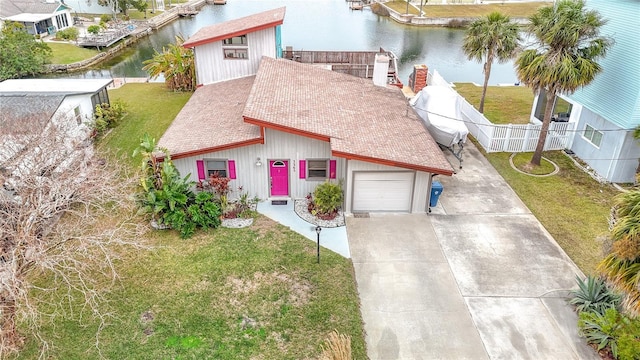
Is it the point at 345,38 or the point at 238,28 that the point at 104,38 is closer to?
the point at 345,38

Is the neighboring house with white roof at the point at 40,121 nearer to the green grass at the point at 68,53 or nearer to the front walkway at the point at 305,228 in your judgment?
the front walkway at the point at 305,228

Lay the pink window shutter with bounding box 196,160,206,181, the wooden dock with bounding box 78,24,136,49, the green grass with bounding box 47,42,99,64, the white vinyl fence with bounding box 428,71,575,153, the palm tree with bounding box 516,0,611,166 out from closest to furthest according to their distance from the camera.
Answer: the pink window shutter with bounding box 196,160,206,181
the palm tree with bounding box 516,0,611,166
the white vinyl fence with bounding box 428,71,575,153
the green grass with bounding box 47,42,99,64
the wooden dock with bounding box 78,24,136,49

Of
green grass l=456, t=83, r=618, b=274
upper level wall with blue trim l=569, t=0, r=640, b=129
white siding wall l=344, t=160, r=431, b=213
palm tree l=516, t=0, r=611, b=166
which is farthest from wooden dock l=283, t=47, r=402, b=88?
white siding wall l=344, t=160, r=431, b=213

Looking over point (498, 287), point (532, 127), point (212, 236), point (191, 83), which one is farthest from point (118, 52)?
point (498, 287)

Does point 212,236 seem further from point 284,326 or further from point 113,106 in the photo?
point 113,106

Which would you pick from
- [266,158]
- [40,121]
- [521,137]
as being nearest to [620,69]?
[521,137]

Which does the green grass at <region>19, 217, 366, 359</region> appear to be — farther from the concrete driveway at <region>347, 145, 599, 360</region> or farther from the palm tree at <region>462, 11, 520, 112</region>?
the palm tree at <region>462, 11, 520, 112</region>
